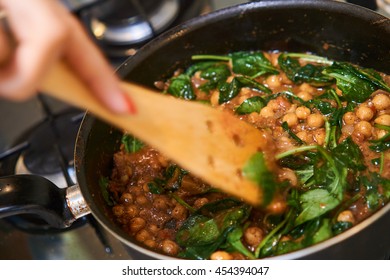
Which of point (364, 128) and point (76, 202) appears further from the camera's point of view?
point (364, 128)

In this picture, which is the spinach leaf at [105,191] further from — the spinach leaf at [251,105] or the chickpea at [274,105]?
the chickpea at [274,105]

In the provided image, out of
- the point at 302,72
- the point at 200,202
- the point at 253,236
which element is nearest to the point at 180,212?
the point at 200,202

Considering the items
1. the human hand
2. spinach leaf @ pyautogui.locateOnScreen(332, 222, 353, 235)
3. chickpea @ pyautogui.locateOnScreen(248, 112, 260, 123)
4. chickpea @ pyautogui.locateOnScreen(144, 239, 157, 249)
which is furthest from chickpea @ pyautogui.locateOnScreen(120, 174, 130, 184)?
the human hand

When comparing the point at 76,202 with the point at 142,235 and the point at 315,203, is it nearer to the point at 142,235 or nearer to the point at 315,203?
the point at 142,235

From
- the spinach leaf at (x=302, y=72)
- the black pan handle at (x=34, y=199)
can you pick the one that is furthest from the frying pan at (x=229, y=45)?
the spinach leaf at (x=302, y=72)

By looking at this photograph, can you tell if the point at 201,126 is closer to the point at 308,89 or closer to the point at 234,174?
the point at 234,174

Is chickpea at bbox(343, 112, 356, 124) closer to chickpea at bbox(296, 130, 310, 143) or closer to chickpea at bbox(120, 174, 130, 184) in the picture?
chickpea at bbox(296, 130, 310, 143)
